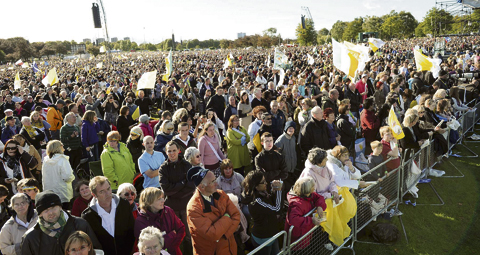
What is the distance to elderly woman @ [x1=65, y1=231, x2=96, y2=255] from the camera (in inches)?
114

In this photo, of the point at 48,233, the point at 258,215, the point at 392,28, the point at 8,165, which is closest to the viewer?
the point at 48,233

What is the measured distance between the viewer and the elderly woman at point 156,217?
3.42 m

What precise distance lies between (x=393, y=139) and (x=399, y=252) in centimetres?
201

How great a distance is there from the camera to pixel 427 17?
77.6 m

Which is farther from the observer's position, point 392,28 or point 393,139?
point 392,28

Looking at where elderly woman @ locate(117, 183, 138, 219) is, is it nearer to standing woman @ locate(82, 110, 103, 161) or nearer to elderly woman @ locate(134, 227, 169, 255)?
elderly woman @ locate(134, 227, 169, 255)

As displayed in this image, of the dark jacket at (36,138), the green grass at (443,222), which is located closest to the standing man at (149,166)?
the green grass at (443,222)

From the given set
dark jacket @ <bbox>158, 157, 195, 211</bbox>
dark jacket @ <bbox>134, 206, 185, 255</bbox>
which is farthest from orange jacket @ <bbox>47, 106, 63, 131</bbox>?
dark jacket @ <bbox>134, 206, 185, 255</bbox>

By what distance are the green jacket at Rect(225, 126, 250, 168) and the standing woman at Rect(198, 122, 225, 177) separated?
50 centimetres

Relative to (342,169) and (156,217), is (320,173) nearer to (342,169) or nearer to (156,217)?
(342,169)

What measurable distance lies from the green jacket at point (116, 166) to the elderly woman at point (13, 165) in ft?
4.93

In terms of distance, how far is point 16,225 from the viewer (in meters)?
3.66

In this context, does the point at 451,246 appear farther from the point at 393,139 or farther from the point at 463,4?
the point at 463,4

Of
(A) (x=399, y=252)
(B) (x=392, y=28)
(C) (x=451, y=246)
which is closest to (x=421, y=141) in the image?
(C) (x=451, y=246)
